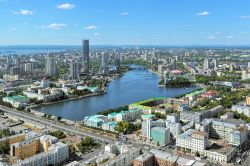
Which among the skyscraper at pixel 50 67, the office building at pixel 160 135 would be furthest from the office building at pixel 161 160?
the skyscraper at pixel 50 67

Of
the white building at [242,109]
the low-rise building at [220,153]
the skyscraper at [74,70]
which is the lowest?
the low-rise building at [220,153]

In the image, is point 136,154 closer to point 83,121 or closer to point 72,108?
point 83,121

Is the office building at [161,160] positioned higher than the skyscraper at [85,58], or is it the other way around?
the skyscraper at [85,58]

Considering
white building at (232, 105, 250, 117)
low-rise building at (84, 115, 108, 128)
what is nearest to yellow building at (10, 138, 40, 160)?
low-rise building at (84, 115, 108, 128)

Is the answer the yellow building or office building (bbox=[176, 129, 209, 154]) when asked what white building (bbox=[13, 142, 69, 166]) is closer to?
the yellow building

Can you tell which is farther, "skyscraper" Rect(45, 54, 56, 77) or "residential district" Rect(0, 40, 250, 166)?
"skyscraper" Rect(45, 54, 56, 77)

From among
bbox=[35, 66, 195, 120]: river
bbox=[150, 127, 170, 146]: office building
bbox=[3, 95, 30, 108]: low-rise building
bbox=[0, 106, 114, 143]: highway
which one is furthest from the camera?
bbox=[3, 95, 30, 108]: low-rise building

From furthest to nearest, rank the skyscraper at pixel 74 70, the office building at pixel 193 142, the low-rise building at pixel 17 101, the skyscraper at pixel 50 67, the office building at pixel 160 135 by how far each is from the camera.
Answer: the skyscraper at pixel 50 67 < the skyscraper at pixel 74 70 < the low-rise building at pixel 17 101 < the office building at pixel 160 135 < the office building at pixel 193 142

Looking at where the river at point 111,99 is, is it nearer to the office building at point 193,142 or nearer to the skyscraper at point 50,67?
the office building at point 193,142
